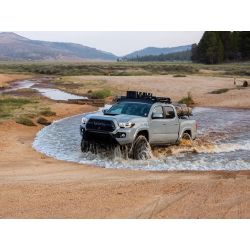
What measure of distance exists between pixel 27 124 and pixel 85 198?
11.2 metres

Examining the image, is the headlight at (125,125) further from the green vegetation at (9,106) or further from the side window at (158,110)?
the green vegetation at (9,106)

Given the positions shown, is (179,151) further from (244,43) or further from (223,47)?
(223,47)

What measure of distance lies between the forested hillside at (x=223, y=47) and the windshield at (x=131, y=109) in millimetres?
88010

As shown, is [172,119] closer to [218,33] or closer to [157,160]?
[157,160]

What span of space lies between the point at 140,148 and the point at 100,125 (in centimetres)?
130

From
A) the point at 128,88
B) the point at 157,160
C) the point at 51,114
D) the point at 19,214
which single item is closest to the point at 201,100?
the point at 128,88

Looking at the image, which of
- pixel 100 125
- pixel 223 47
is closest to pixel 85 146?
pixel 100 125

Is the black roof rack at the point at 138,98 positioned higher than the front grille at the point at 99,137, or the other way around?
the black roof rack at the point at 138,98

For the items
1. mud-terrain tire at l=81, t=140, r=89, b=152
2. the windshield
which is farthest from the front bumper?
the windshield

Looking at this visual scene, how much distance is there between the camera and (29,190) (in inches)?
281

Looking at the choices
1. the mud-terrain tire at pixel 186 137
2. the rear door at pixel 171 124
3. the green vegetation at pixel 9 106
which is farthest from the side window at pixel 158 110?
the green vegetation at pixel 9 106

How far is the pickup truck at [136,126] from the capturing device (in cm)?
955

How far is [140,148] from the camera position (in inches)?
389

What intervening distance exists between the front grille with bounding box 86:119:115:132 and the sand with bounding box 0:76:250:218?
1084 millimetres
